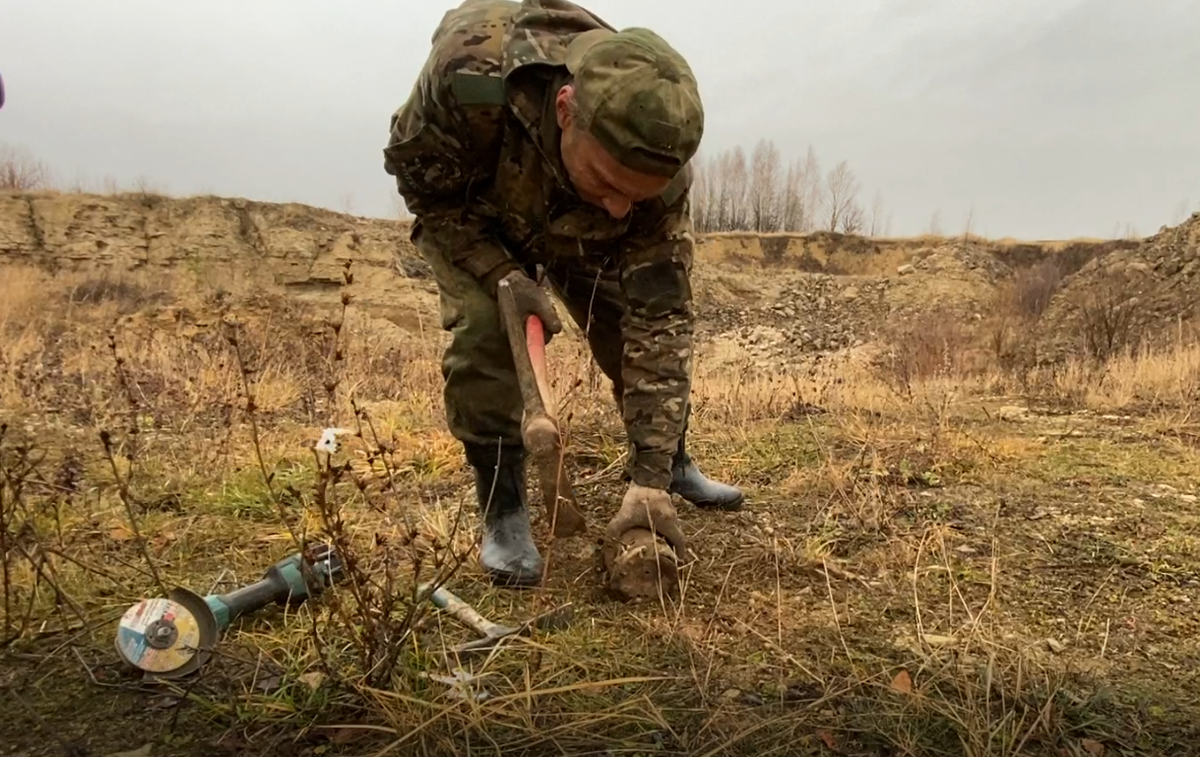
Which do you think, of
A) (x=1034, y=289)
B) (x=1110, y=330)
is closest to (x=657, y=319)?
(x=1110, y=330)

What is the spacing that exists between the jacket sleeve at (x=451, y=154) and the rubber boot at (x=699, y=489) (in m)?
0.95

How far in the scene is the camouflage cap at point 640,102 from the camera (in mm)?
1709

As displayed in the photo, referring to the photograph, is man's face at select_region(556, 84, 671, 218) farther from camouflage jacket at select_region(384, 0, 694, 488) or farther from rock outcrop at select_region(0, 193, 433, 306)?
rock outcrop at select_region(0, 193, 433, 306)

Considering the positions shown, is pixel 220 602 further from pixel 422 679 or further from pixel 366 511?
pixel 366 511

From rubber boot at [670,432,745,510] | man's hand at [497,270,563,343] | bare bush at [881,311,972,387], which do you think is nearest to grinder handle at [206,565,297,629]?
man's hand at [497,270,563,343]

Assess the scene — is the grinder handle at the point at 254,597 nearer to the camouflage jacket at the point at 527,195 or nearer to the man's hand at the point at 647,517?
the man's hand at the point at 647,517

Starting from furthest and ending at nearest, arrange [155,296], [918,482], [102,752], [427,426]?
[155,296] < [427,426] < [918,482] < [102,752]

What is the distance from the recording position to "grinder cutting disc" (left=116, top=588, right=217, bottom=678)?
145cm

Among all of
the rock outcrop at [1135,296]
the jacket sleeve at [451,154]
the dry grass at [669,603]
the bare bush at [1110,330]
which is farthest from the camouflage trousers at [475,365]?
the rock outcrop at [1135,296]

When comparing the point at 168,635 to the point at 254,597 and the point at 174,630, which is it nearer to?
the point at 174,630

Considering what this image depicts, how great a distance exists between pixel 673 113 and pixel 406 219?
15.9 m

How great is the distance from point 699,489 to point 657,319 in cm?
76

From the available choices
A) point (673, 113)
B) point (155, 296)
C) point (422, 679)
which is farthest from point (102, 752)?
point (155, 296)

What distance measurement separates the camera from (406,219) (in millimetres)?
16812
